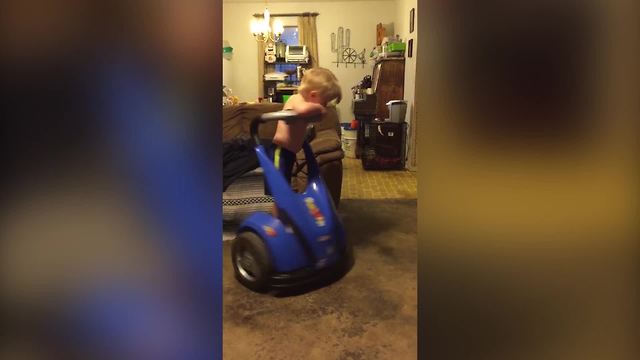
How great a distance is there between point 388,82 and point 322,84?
3.20 meters

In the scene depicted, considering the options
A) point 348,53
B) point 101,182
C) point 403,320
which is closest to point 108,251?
point 101,182

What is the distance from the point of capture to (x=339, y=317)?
1438 mm

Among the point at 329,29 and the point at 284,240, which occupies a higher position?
the point at 329,29

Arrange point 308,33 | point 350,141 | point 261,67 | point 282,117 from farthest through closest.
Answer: point 261,67 < point 308,33 < point 350,141 < point 282,117

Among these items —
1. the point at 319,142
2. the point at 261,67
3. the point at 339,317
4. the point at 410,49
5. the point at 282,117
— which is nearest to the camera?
the point at 339,317

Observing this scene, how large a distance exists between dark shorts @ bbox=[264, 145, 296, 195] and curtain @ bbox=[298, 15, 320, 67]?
476cm

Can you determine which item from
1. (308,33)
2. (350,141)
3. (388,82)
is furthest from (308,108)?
(308,33)

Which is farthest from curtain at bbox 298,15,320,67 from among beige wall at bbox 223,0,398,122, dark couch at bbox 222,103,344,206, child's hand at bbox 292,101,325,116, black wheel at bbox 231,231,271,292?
black wheel at bbox 231,231,271,292

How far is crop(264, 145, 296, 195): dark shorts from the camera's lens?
70.2 inches

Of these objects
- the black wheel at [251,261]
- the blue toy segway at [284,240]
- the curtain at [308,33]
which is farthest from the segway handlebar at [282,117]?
the curtain at [308,33]

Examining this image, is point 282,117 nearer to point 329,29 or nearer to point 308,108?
point 308,108

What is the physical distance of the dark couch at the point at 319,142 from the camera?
2268mm

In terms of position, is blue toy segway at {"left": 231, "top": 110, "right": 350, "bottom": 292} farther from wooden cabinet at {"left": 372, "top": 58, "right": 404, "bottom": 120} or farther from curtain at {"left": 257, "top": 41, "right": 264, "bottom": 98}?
curtain at {"left": 257, "top": 41, "right": 264, "bottom": 98}

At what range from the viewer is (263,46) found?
6.31 meters
